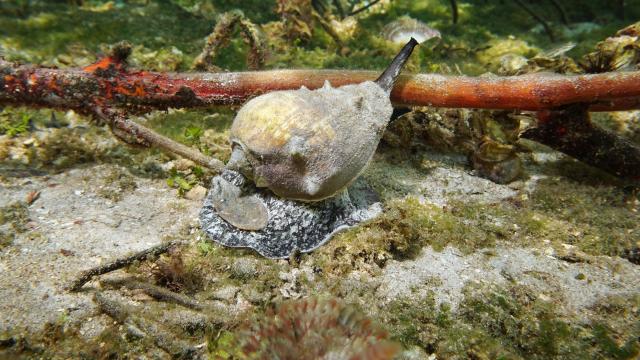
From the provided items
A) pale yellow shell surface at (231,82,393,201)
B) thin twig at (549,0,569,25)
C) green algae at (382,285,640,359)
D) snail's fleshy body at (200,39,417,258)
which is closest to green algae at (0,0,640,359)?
green algae at (382,285,640,359)

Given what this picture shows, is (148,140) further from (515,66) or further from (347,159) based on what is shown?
(515,66)

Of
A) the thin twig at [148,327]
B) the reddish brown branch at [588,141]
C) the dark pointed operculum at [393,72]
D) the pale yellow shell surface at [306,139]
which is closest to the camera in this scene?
the thin twig at [148,327]

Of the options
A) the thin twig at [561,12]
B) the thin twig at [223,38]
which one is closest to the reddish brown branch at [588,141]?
the thin twig at [223,38]

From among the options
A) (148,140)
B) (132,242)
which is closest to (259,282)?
(132,242)

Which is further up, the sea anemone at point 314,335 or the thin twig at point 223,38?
the thin twig at point 223,38

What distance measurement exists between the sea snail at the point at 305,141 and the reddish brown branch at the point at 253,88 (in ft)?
1.63

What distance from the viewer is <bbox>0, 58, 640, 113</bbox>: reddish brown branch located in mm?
2820

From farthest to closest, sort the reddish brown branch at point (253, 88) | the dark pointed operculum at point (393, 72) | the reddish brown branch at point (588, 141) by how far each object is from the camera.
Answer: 1. the reddish brown branch at point (588, 141)
2. the dark pointed operculum at point (393, 72)
3. the reddish brown branch at point (253, 88)

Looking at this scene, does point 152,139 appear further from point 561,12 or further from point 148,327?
point 561,12

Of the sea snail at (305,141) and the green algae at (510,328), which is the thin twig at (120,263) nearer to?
the sea snail at (305,141)

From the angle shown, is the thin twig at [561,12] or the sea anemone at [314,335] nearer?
the sea anemone at [314,335]

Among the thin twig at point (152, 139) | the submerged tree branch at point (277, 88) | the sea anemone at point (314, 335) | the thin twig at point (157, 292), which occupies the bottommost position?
the thin twig at point (157, 292)

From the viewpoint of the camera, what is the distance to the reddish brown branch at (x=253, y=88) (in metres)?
2.82

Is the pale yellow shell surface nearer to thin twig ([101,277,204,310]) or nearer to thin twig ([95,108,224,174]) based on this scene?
thin twig ([95,108,224,174])
